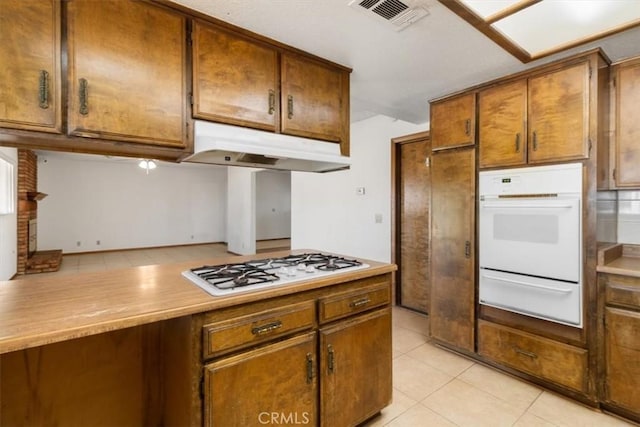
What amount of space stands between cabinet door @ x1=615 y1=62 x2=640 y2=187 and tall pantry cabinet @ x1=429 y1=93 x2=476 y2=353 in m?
0.89

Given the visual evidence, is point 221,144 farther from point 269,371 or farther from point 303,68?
point 269,371

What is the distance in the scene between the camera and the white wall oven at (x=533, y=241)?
200 centimetres

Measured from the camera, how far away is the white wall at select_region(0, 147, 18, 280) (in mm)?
4355

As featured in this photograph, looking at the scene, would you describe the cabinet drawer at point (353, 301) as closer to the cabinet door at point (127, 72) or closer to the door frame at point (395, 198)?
the cabinet door at point (127, 72)

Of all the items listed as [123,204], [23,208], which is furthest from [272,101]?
[123,204]

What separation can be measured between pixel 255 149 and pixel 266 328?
3.28ft

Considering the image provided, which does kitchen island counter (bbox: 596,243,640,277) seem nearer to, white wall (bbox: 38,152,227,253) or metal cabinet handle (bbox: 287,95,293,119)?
metal cabinet handle (bbox: 287,95,293,119)

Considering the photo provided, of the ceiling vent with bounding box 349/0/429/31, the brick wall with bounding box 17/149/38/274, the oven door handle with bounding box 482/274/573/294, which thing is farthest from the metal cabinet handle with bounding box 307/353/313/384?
the brick wall with bounding box 17/149/38/274

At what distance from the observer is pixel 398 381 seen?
7.50 ft

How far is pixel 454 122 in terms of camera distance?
2.61 metres

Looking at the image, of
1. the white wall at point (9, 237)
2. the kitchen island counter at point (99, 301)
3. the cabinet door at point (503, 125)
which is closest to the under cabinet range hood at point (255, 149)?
the kitchen island counter at point (99, 301)

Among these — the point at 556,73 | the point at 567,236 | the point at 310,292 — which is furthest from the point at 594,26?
the point at 310,292

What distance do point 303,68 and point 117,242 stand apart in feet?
27.9

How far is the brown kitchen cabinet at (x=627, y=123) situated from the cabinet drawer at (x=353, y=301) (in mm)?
1813
